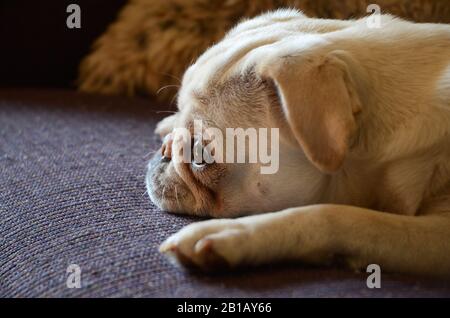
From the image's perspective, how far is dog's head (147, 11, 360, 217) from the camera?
1.15 metres

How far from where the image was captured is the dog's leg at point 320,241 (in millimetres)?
1105

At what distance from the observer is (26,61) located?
2592 millimetres

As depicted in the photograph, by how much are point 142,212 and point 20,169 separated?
441mm

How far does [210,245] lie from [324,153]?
0.25 m

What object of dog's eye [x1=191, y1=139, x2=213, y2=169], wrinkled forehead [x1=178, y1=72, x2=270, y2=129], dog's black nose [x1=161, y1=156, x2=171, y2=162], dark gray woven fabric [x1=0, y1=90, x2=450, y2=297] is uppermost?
wrinkled forehead [x1=178, y1=72, x2=270, y2=129]

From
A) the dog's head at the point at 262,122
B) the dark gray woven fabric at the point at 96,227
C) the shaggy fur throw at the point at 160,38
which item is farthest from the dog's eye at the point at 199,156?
the shaggy fur throw at the point at 160,38

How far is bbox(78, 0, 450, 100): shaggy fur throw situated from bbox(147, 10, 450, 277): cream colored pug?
82 cm

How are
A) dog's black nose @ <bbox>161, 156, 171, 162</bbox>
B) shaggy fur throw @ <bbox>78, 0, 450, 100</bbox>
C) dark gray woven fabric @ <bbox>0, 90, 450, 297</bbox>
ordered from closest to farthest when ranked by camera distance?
dark gray woven fabric @ <bbox>0, 90, 450, 297</bbox>
dog's black nose @ <bbox>161, 156, 171, 162</bbox>
shaggy fur throw @ <bbox>78, 0, 450, 100</bbox>

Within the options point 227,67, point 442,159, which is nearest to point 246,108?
point 227,67

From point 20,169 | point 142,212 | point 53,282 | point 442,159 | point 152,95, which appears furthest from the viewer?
point 152,95

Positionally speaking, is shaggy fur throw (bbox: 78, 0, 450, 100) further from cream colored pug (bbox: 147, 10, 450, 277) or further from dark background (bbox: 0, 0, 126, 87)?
cream colored pug (bbox: 147, 10, 450, 277)

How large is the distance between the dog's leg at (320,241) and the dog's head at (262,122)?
A: 10 centimetres

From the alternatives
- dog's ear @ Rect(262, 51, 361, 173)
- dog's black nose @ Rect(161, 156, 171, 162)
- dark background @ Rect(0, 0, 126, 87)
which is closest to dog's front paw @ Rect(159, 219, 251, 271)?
dog's ear @ Rect(262, 51, 361, 173)
